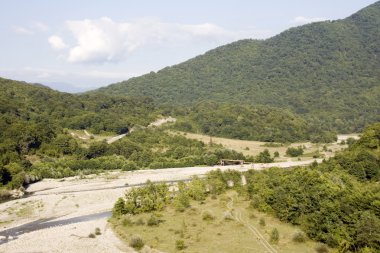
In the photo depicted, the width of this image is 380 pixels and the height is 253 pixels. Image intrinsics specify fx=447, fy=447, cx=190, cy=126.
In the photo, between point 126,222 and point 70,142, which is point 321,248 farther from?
point 70,142

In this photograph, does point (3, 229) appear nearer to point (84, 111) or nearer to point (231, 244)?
point (231, 244)

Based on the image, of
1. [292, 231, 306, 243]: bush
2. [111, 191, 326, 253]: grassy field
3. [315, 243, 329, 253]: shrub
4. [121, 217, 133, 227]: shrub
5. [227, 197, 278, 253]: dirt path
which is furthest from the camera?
[121, 217, 133, 227]: shrub

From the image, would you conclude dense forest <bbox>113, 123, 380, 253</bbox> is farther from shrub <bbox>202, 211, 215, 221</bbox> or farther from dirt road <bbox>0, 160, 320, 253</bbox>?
dirt road <bbox>0, 160, 320, 253</bbox>

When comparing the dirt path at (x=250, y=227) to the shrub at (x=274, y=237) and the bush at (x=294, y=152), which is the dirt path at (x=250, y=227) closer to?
the shrub at (x=274, y=237)

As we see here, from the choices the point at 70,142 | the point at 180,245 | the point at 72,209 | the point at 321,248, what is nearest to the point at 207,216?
the point at 180,245

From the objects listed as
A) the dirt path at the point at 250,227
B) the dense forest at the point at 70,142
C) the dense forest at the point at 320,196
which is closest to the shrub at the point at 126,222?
the dense forest at the point at 320,196

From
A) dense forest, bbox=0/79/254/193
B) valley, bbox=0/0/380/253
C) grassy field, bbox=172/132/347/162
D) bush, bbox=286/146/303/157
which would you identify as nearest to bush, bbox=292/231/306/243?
valley, bbox=0/0/380/253

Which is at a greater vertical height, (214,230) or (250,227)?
(214,230)
